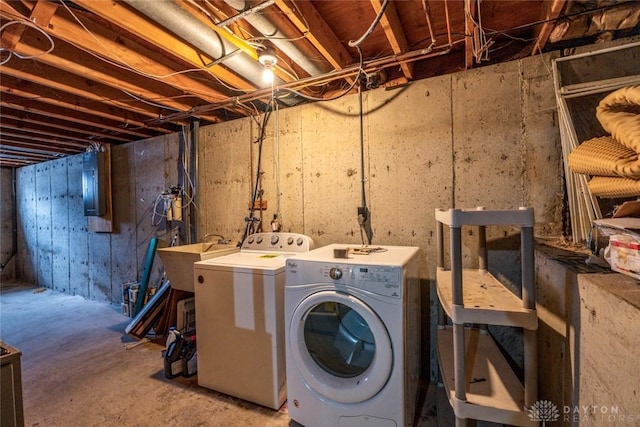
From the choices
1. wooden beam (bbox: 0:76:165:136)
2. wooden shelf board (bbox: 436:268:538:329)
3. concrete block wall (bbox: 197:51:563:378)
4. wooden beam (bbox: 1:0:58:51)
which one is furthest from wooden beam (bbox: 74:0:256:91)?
wooden shelf board (bbox: 436:268:538:329)

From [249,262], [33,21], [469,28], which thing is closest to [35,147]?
[33,21]

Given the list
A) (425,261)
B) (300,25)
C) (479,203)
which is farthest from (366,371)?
(300,25)

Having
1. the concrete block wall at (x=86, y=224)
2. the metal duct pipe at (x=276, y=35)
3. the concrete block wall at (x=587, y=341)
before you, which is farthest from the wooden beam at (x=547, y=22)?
the concrete block wall at (x=86, y=224)

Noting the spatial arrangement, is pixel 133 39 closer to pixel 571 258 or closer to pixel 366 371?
pixel 366 371

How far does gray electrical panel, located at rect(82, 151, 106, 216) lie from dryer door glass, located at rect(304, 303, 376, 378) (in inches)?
151

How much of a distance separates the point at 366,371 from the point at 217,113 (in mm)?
2955

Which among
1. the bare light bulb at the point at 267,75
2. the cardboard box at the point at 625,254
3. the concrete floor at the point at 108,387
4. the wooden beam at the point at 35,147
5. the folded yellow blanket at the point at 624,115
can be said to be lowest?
the concrete floor at the point at 108,387

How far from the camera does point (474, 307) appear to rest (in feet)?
3.88

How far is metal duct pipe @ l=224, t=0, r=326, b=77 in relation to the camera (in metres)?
1.39

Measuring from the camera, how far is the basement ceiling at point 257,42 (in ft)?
4.90

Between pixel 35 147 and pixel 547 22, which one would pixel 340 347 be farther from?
pixel 35 147

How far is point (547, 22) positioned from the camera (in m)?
1.57

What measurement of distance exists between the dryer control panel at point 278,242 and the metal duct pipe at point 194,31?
1.34 metres
